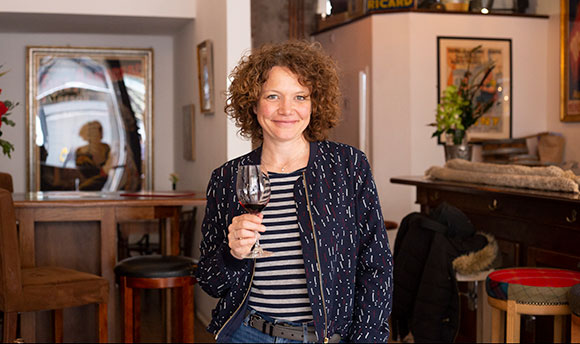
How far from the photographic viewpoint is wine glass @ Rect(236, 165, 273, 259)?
192 centimetres

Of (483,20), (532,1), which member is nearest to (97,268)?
(483,20)

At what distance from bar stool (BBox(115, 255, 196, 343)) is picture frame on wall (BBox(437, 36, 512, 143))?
14.5ft

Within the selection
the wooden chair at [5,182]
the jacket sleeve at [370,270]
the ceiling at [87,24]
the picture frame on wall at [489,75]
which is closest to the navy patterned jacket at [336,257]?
the jacket sleeve at [370,270]

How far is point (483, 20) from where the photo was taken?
793 centimetres

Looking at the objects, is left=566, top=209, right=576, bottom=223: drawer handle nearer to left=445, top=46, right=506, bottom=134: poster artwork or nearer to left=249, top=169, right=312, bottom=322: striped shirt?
left=249, top=169, right=312, bottom=322: striped shirt

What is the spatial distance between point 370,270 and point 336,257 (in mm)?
116

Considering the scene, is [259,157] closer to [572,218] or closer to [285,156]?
[285,156]

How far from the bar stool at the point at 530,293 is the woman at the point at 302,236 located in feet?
4.17

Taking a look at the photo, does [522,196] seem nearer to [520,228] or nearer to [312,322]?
[520,228]

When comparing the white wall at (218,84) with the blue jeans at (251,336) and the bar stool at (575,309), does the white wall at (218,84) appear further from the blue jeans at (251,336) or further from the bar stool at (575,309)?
Answer: the blue jeans at (251,336)

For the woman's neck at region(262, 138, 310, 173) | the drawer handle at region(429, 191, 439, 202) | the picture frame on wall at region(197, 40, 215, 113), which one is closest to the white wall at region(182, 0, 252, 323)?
the picture frame on wall at region(197, 40, 215, 113)

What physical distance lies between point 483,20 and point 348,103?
1731mm

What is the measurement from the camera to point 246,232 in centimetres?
190

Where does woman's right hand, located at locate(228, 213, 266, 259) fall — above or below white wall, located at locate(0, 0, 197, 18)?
below
